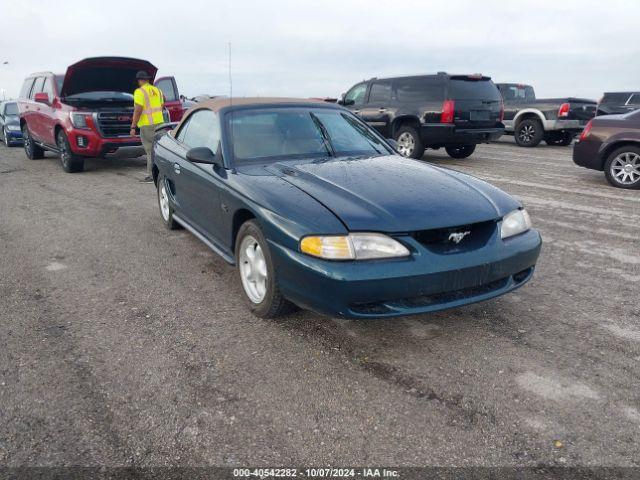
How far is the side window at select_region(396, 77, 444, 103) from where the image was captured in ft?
34.7

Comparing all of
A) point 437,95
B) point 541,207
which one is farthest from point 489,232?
point 437,95

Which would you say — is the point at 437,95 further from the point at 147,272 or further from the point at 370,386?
the point at 370,386

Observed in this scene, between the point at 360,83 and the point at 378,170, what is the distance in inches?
376

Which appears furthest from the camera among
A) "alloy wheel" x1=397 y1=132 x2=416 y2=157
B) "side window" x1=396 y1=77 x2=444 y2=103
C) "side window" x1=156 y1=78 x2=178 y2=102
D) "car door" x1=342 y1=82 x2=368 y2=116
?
"side window" x1=156 y1=78 x2=178 y2=102

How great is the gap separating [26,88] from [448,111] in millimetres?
9948

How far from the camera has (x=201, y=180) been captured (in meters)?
4.09

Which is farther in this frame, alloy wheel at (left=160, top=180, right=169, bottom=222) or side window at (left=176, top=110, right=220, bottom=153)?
alloy wheel at (left=160, top=180, right=169, bottom=222)

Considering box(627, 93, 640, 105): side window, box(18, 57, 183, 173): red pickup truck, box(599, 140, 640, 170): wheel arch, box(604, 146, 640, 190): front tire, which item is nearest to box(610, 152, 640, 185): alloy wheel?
box(604, 146, 640, 190): front tire

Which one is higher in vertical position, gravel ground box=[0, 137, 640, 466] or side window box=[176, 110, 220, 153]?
side window box=[176, 110, 220, 153]

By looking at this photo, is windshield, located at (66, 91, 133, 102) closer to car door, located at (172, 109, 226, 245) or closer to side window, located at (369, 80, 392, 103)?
side window, located at (369, 80, 392, 103)

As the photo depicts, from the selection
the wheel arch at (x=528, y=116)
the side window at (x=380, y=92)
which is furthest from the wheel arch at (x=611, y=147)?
the wheel arch at (x=528, y=116)

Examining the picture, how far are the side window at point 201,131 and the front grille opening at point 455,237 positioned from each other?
2.02 m

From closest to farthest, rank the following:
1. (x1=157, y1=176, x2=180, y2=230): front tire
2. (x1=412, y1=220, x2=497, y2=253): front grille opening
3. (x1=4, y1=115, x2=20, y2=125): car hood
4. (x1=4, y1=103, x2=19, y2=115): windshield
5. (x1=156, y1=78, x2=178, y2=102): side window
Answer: (x1=412, y1=220, x2=497, y2=253): front grille opening, (x1=157, y1=176, x2=180, y2=230): front tire, (x1=156, y1=78, x2=178, y2=102): side window, (x1=4, y1=115, x2=20, y2=125): car hood, (x1=4, y1=103, x2=19, y2=115): windshield

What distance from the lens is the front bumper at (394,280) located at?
2.63 metres
